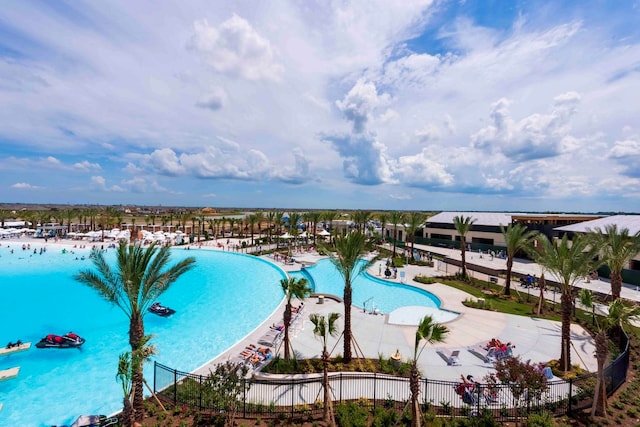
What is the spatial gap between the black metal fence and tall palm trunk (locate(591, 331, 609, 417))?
46 cm

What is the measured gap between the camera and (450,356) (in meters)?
14.9

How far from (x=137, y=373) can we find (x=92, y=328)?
46.4 feet

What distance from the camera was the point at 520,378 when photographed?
10.1 m

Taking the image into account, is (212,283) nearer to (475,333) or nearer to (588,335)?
(475,333)

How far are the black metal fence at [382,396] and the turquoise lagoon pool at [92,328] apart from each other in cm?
393

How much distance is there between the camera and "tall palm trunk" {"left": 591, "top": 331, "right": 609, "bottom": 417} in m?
10.6

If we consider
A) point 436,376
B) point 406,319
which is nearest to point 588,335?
point 406,319

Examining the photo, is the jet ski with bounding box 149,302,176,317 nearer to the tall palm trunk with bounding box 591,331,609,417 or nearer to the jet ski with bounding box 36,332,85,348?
the jet ski with bounding box 36,332,85,348

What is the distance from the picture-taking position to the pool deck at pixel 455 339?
1459 centimetres

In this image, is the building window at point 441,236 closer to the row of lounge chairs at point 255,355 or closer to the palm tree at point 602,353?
the palm tree at point 602,353

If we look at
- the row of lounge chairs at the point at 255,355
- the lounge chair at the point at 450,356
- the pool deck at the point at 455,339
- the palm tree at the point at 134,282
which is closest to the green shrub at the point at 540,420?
the pool deck at the point at 455,339

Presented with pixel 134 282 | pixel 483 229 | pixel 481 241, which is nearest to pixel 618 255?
pixel 134 282

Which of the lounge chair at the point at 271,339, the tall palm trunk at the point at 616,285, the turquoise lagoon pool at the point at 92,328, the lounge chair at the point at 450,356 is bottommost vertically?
the turquoise lagoon pool at the point at 92,328

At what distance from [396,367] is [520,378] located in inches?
A: 205
